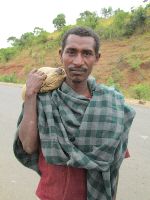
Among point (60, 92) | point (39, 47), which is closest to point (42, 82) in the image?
point (60, 92)

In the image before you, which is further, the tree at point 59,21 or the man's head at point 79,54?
the tree at point 59,21

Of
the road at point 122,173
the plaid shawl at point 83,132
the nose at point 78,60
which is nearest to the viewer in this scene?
the plaid shawl at point 83,132

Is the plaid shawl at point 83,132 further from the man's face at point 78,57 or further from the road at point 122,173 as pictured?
the road at point 122,173

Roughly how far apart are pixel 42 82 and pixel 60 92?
121 millimetres

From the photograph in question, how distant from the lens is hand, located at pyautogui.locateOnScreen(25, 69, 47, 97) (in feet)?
8.37

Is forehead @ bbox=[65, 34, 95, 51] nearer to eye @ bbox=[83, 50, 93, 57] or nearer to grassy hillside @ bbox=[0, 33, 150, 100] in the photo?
eye @ bbox=[83, 50, 93, 57]

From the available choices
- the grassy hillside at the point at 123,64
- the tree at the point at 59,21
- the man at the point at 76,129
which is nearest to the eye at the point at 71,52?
the man at the point at 76,129

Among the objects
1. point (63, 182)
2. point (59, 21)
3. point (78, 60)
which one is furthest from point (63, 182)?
point (59, 21)

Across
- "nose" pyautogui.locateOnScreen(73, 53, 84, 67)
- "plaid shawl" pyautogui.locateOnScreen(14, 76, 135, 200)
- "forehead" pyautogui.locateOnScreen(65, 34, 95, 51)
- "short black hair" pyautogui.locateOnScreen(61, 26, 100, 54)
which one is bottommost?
"plaid shawl" pyautogui.locateOnScreen(14, 76, 135, 200)

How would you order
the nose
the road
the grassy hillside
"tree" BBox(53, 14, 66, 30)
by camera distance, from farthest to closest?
"tree" BBox(53, 14, 66, 30), the grassy hillside, the road, the nose

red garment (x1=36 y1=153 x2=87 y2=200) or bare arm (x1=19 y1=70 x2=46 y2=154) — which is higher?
bare arm (x1=19 y1=70 x2=46 y2=154)

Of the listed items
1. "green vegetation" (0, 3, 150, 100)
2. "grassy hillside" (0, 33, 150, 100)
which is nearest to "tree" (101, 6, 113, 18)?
"green vegetation" (0, 3, 150, 100)

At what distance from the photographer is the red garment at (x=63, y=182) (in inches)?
101

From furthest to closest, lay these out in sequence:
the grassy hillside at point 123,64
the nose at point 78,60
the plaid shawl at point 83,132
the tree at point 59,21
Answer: the tree at point 59,21
the grassy hillside at point 123,64
the nose at point 78,60
the plaid shawl at point 83,132
